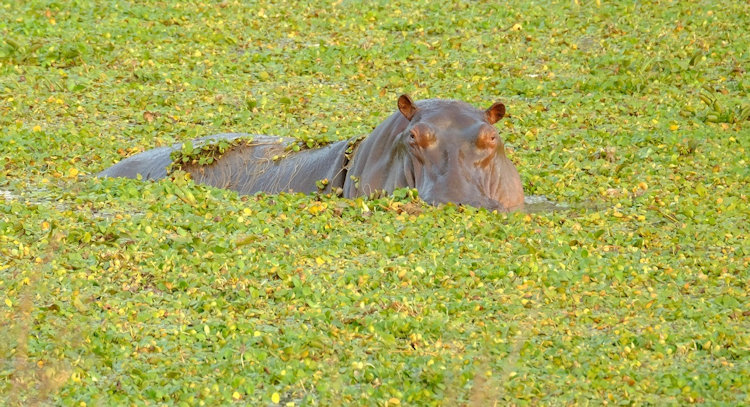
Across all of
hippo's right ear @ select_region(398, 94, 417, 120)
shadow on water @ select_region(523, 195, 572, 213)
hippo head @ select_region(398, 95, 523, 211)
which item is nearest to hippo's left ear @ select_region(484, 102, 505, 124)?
hippo head @ select_region(398, 95, 523, 211)

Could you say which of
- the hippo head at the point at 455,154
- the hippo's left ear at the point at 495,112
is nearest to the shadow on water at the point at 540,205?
the hippo head at the point at 455,154

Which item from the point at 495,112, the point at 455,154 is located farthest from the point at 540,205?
the point at 455,154

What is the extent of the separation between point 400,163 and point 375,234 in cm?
114

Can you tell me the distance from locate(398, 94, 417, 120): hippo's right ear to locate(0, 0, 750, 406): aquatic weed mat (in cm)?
79

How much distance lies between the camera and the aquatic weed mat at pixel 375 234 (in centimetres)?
575

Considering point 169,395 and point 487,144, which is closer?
point 169,395

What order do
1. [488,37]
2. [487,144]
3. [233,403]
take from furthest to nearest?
[488,37], [487,144], [233,403]

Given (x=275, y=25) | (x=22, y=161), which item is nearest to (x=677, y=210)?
(x=22, y=161)

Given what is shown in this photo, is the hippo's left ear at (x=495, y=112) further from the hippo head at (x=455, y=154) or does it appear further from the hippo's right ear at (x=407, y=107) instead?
the hippo's right ear at (x=407, y=107)

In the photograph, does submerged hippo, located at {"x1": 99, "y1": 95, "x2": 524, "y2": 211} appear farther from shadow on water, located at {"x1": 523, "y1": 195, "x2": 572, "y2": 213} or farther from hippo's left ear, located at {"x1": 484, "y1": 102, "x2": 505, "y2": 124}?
shadow on water, located at {"x1": 523, "y1": 195, "x2": 572, "y2": 213}

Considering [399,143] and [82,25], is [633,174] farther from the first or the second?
[82,25]

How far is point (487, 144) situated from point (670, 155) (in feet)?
8.59

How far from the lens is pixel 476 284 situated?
6965 mm

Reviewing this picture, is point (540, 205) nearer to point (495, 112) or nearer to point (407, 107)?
point (495, 112)
